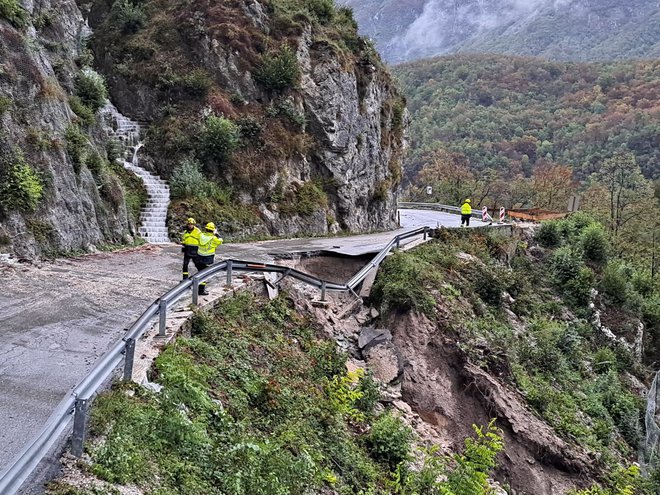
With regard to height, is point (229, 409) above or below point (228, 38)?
below

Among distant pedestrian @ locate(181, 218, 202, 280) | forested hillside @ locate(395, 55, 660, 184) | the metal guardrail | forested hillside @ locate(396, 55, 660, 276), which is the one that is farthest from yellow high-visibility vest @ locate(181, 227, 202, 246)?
forested hillside @ locate(395, 55, 660, 184)

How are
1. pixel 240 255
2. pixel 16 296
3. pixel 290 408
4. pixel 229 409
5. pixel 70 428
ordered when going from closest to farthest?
pixel 70 428 → pixel 229 409 → pixel 290 408 → pixel 16 296 → pixel 240 255

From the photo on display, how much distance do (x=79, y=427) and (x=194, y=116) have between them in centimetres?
1998

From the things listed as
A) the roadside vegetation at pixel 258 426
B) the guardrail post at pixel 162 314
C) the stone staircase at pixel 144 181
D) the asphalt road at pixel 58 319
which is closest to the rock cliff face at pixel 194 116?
the stone staircase at pixel 144 181

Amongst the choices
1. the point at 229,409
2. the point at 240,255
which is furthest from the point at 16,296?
the point at 240,255

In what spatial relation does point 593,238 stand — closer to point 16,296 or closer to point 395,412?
point 395,412

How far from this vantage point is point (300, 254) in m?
16.1

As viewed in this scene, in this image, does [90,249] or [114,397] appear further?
[90,249]

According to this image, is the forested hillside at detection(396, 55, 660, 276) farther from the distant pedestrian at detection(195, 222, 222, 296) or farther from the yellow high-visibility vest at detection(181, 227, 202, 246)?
the yellow high-visibility vest at detection(181, 227, 202, 246)

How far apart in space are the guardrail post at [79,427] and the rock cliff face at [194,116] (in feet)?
30.7

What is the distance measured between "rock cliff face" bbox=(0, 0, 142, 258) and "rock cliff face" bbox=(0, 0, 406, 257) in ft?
0.13

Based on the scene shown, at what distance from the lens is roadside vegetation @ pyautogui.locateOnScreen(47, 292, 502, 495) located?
5277mm

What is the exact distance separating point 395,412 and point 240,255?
7.21 metres

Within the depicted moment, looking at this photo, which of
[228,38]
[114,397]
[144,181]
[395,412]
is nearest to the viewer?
[114,397]
